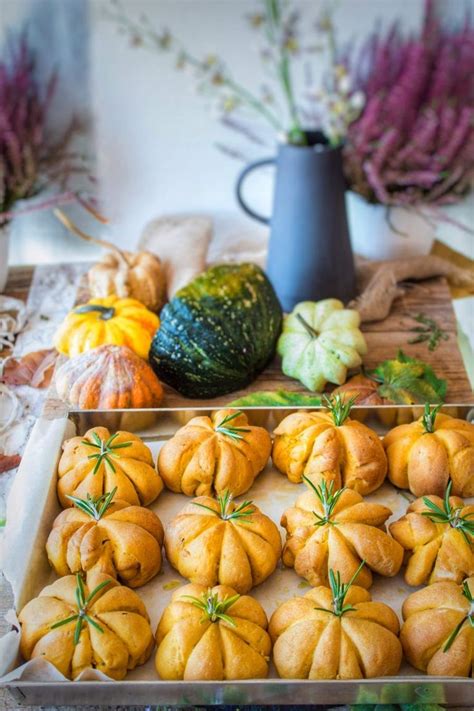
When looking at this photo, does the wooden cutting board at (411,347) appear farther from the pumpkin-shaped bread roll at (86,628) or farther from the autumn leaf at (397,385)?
the pumpkin-shaped bread roll at (86,628)

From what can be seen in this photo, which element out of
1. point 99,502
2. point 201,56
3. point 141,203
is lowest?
point 141,203

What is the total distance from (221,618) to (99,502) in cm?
22

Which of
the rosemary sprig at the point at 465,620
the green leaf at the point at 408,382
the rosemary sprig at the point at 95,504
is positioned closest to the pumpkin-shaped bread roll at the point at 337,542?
the rosemary sprig at the point at 465,620

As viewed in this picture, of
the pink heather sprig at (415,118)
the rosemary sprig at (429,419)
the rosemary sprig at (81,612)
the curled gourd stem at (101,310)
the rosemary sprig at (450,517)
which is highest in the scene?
the pink heather sprig at (415,118)

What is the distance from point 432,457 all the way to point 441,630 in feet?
0.86

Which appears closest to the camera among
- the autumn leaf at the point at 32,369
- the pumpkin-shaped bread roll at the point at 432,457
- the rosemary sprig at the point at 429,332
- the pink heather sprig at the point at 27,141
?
the pumpkin-shaped bread roll at the point at 432,457

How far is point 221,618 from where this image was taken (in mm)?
792

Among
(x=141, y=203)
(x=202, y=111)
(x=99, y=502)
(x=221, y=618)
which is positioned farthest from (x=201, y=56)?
(x=221, y=618)

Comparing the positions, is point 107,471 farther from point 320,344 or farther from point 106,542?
point 320,344

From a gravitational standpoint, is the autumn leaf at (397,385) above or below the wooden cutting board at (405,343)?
above

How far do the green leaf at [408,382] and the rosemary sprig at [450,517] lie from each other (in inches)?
12.9

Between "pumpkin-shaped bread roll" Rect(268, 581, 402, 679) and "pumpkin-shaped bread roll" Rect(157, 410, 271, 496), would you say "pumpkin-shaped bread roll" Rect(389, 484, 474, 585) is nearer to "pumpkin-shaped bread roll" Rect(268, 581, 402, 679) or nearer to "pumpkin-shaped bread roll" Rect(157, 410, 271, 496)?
"pumpkin-shaped bread roll" Rect(268, 581, 402, 679)

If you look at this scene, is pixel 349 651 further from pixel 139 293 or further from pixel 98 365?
pixel 139 293

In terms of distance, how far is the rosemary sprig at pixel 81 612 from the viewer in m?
0.78
